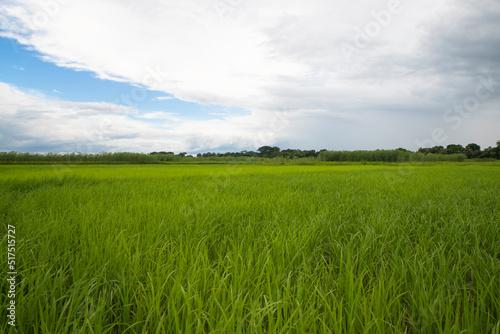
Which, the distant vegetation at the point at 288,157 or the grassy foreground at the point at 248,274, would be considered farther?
the distant vegetation at the point at 288,157

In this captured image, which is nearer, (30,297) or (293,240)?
(30,297)

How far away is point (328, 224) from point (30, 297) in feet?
8.53

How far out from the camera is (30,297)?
1318mm

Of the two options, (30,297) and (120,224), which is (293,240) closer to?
(30,297)

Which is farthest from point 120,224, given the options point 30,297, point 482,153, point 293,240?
point 482,153

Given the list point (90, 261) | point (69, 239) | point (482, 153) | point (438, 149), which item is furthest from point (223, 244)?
point (482, 153)

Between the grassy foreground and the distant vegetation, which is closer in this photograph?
the grassy foreground

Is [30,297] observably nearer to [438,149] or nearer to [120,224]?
[120,224]

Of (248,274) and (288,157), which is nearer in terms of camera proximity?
(248,274)

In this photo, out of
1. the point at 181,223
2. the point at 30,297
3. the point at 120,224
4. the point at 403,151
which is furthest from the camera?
the point at 403,151

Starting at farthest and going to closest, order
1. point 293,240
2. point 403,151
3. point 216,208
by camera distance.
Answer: point 403,151, point 216,208, point 293,240

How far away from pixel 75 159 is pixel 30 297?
42.9 metres

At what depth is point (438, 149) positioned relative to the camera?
65750mm

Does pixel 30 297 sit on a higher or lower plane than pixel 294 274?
higher
